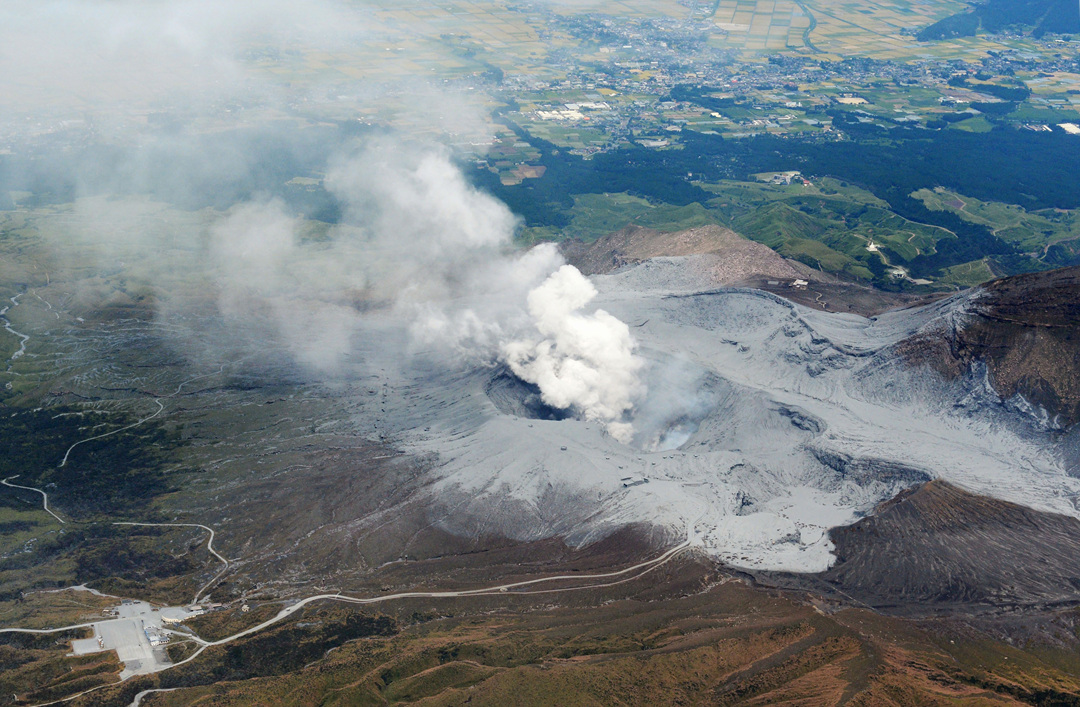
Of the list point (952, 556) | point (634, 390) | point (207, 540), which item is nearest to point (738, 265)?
point (634, 390)

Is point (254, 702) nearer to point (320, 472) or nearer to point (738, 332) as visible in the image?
point (320, 472)

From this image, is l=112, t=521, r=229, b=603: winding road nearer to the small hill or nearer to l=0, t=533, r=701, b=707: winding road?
l=0, t=533, r=701, b=707: winding road

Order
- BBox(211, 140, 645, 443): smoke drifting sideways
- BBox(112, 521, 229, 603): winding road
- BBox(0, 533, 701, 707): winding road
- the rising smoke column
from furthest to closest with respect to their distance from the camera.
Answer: BBox(211, 140, 645, 443): smoke drifting sideways, the rising smoke column, BBox(112, 521, 229, 603): winding road, BBox(0, 533, 701, 707): winding road

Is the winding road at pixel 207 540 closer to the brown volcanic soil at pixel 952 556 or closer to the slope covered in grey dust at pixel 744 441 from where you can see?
the slope covered in grey dust at pixel 744 441

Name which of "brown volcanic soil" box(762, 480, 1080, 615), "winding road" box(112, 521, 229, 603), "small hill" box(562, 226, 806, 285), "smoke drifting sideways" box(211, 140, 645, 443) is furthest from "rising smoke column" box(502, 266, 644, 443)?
"winding road" box(112, 521, 229, 603)

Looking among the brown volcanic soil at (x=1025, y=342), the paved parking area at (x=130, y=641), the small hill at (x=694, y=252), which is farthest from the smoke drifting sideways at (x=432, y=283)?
the paved parking area at (x=130, y=641)

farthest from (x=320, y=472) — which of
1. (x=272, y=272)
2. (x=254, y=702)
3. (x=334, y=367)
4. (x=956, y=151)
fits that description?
(x=956, y=151)
